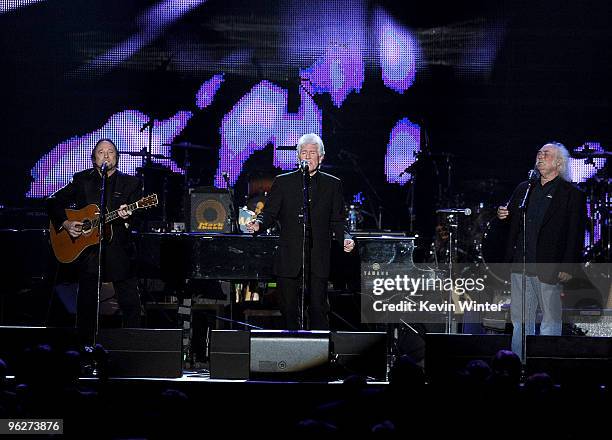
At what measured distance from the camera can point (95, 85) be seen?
35.5 feet

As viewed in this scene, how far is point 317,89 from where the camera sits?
1109cm

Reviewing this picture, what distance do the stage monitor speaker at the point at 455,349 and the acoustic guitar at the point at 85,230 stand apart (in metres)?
2.70

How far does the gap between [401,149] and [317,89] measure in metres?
1.34

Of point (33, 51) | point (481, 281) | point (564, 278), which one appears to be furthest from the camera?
point (33, 51)

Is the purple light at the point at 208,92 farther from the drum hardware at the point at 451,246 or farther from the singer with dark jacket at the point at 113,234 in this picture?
the singer with dark jacket at the point at 113,234

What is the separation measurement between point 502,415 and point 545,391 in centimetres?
33

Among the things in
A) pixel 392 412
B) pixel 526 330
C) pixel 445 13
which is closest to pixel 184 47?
pixel 445 13

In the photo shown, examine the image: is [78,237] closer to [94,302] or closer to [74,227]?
[74,227]

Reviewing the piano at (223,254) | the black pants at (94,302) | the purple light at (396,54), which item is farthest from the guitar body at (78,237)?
the purple light at (396,54)

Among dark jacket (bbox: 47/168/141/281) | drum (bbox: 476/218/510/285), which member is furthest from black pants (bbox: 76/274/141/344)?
drum (bbox: 476/218/510/285)

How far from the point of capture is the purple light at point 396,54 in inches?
432

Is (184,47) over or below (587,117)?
over

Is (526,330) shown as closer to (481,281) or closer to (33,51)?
(481,281)

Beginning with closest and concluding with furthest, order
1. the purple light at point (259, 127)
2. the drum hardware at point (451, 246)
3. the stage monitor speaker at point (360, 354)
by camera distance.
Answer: the stage monitor speaker at point (360, 354), the drum hardware at point (451, 246), the purple light at point (259, 127)
